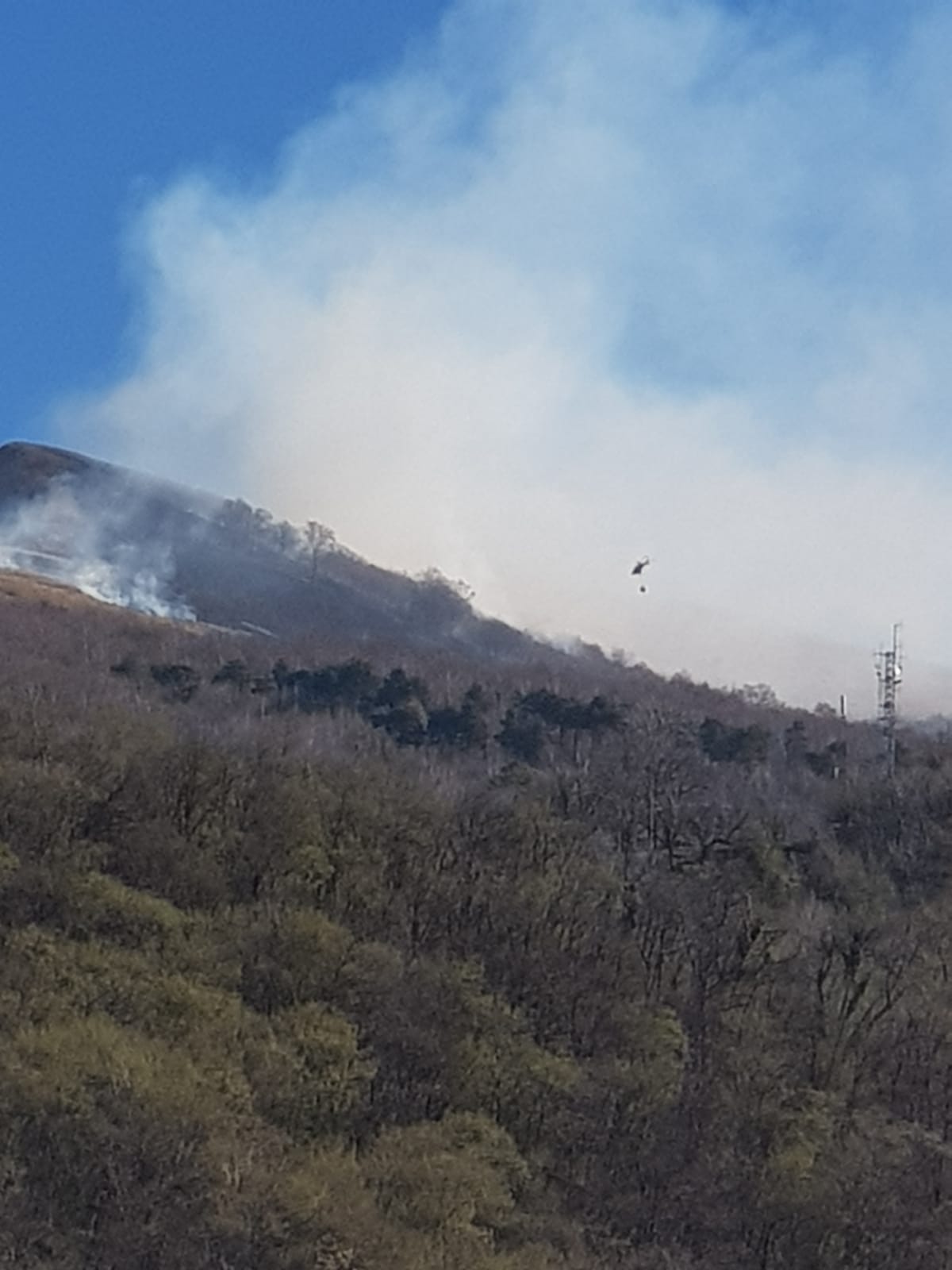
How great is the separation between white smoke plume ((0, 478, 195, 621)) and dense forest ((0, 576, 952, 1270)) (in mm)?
82553

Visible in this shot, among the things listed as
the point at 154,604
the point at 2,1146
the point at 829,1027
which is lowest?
the point at 2,1146

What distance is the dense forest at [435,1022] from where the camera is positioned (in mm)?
31469

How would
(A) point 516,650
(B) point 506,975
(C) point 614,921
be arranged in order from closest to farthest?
1. (B) point 506,975
2. (C) point 614,921
3. (A) point 516,650

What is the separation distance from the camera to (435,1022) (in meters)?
38.1

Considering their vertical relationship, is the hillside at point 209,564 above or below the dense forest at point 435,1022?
above

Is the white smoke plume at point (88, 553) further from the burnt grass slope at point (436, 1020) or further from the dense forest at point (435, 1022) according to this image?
the burnt grass slope at point (436, 1020)

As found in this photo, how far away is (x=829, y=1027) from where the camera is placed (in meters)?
41.8

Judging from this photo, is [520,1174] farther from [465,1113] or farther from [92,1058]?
[92,1058]

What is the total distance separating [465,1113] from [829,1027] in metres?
9.93

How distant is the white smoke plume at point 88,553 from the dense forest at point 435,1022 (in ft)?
271

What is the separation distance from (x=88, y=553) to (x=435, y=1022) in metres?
118

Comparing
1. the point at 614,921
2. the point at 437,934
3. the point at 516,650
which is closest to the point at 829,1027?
the point at 614,921

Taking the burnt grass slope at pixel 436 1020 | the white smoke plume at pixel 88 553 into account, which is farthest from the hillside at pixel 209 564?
the burnt grass slope at pixel 436 1020

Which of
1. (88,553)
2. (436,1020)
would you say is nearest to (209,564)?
(88,553)
